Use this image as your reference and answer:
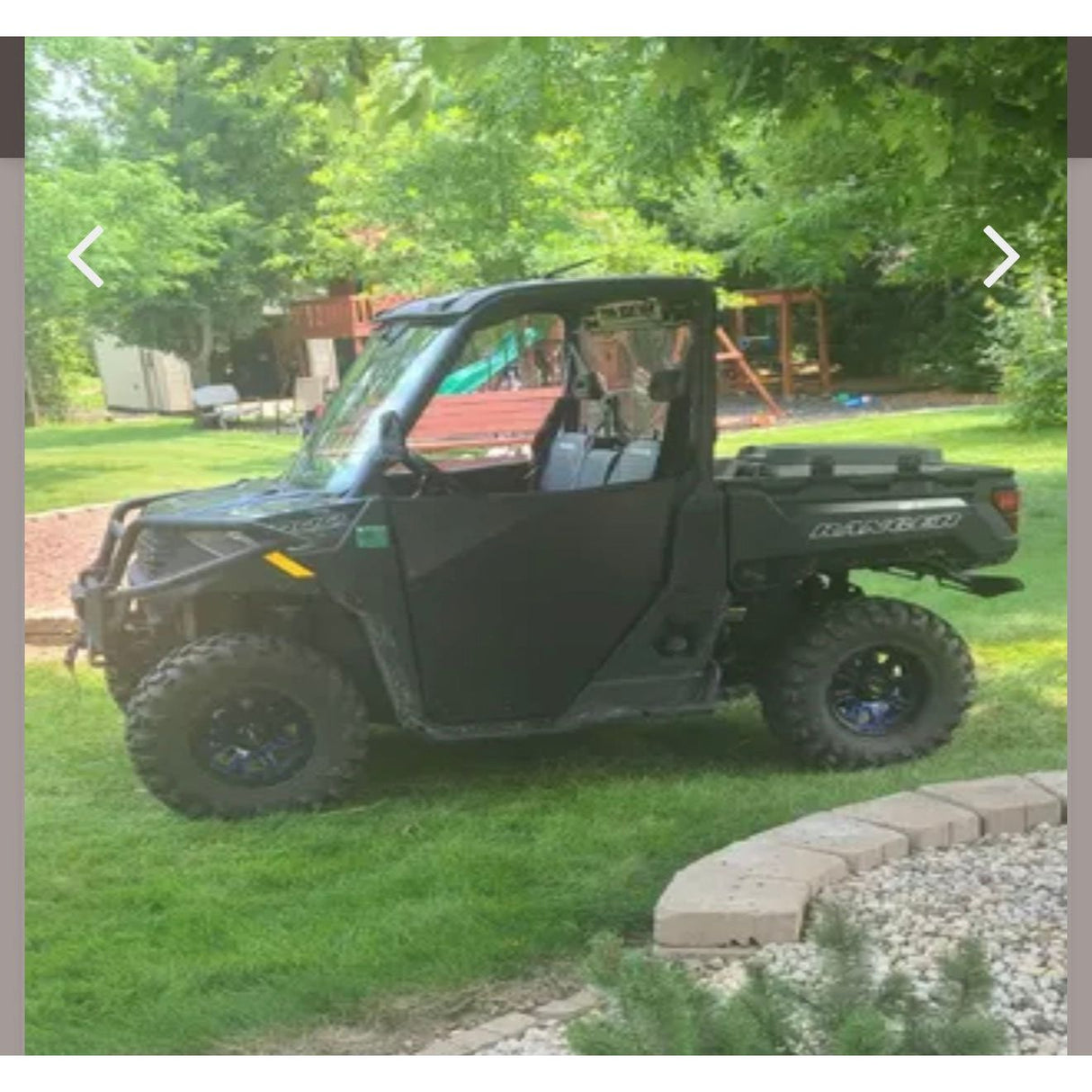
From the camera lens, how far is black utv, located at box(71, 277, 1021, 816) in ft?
14.3

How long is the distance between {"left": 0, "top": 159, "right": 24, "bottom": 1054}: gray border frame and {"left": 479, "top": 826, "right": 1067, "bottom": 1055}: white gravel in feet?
3.47

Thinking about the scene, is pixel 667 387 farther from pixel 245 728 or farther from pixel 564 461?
pixel 245 728

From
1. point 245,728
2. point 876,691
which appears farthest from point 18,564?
point 876,691

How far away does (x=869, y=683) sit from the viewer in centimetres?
473

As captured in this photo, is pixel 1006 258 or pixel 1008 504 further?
pixel 1008 504

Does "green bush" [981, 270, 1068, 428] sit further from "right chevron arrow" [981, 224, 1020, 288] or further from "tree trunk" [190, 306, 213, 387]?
"tree trunk" [190, 306, 213, 387]

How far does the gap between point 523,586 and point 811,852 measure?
0.91 m

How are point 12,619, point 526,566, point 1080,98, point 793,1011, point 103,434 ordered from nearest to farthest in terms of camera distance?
point 793,1011 < point 1080,98 < point 12,619 < point 103,434 < point 526,566

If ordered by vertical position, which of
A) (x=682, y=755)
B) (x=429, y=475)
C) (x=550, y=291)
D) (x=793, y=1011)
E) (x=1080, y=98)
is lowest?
(x=793, y=1011)

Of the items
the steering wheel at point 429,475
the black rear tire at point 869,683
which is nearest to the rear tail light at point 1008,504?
the black rear tire at point 869,683

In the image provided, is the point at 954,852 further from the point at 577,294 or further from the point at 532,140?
the point at 532,140

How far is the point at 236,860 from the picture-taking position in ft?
14.2

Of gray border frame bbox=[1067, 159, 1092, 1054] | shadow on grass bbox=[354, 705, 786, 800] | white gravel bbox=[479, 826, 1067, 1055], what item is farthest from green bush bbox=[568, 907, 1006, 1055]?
shadow on grass bbox=[354, 705, 786, 800]

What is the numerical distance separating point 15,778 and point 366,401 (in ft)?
3.75
